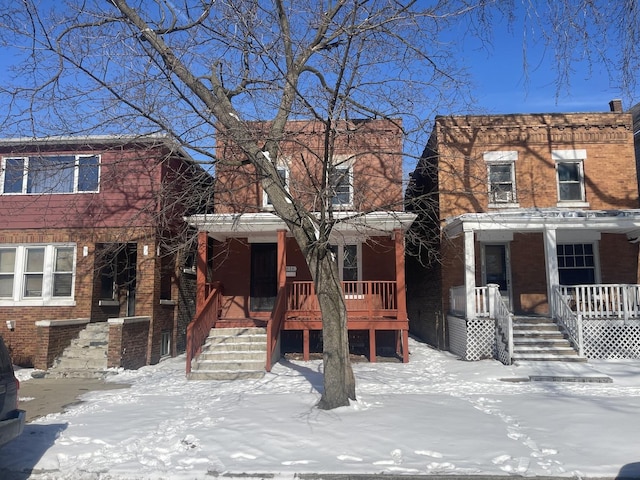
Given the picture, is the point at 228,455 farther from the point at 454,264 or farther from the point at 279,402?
the point at 454,264

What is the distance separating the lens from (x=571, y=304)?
44.6 feet

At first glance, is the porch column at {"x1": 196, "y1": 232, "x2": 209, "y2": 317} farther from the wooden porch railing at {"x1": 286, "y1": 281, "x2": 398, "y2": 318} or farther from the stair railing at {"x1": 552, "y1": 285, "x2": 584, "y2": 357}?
the stair railing at {"x1": 552, "y1": 285, "x2": 584, "y2": 357}

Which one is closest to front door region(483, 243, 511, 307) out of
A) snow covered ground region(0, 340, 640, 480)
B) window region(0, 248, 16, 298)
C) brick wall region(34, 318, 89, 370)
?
snow covered ground region(0, 340, 640, 480)

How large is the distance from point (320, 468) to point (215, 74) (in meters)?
6.31

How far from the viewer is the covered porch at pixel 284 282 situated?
12258 millimetres

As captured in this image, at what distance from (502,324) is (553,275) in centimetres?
213

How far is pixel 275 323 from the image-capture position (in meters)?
11.5

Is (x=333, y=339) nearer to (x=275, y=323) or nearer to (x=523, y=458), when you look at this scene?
(x=523, y=458)

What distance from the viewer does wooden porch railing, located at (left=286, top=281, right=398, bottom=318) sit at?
12664 millimetres

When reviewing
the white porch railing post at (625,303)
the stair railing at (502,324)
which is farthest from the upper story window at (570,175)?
the stair railing at (502,324)

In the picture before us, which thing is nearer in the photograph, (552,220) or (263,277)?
(552,220)

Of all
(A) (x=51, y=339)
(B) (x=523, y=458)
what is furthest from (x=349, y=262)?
(B) (x=523, y=458)

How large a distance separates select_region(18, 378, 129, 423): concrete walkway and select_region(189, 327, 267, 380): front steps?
5.46 ft

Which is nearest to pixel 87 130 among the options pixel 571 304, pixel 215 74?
pixel 215 74
